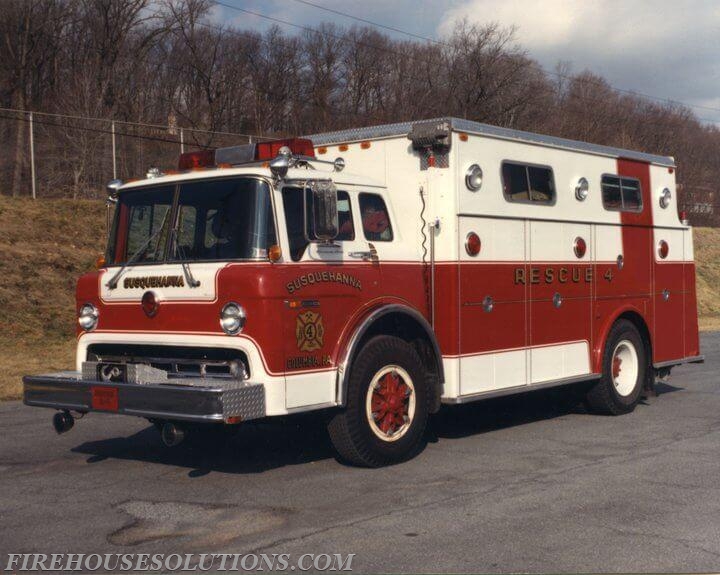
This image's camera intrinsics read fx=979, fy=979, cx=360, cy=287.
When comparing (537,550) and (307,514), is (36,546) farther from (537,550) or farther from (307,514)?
(537,550)

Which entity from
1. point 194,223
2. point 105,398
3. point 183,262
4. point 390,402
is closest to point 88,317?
point 105,398

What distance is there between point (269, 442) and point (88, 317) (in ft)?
7.28

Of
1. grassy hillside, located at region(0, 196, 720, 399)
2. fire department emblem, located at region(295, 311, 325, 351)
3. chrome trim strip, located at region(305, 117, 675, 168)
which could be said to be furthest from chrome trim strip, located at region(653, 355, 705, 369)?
grassy hillside, located at region(0, 196, 720, 399)

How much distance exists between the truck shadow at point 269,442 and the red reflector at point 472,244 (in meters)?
1.88

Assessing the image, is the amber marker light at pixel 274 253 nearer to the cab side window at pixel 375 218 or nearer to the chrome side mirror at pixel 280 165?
the chrome side mirror at pixel 280 165

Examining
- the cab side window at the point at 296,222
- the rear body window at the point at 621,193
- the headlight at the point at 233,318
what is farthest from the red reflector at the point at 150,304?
the rear body window at the point at 621,193

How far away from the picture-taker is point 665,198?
40.0ft

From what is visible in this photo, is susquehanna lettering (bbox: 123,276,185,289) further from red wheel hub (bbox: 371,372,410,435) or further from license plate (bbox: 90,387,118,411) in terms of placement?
red wheel hub (bbox: 371,372,410,435)

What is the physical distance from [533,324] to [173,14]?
39.4 m

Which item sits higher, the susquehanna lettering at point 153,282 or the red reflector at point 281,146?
the red reflector at point 281,146

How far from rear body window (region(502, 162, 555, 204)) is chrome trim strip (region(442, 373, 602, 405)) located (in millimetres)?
1848

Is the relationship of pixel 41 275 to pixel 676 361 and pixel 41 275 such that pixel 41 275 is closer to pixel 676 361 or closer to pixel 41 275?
pixel 41 275

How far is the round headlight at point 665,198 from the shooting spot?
12124 mm

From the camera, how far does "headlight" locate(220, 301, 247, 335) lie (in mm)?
7184
